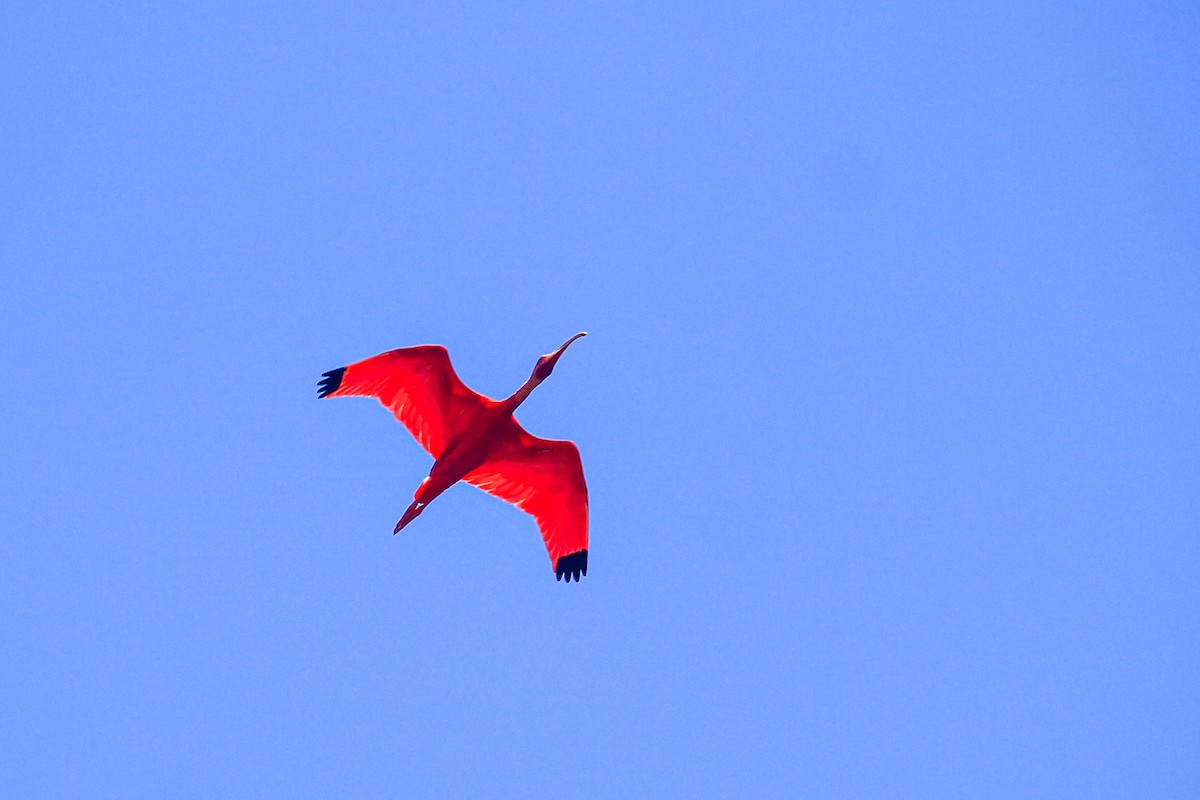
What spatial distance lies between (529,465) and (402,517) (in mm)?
2156

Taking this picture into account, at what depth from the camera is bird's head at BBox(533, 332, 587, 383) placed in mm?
17891

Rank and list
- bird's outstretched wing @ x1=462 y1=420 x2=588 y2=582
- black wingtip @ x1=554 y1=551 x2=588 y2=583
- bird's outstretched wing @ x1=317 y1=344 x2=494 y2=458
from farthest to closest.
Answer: black wingtip @ x1=554 y1=551 x2=588 y2=583 → bird's outstretched wing @ x1=462 y1=420 x2=588 y2=582 → bird's outstretched wing @ x1=317 y1=344 x2=494 y2=458

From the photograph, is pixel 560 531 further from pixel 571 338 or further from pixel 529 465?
pixel 571 338

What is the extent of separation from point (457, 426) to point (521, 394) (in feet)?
3.66

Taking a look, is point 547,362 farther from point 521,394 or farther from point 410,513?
point 410,513

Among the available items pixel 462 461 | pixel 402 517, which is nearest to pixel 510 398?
pixel 462 461

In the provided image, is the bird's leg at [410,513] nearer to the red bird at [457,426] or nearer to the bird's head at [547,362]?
the red bird at [457,426]

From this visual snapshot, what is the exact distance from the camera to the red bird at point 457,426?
1777 centimetres

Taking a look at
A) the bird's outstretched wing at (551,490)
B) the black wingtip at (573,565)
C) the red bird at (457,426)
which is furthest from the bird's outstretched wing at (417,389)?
the black wingtip at (573,565)

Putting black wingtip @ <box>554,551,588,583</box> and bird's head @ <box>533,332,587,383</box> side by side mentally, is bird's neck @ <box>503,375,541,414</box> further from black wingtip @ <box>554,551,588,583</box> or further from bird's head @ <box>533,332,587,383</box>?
black wingtip @ <box>554,551,588,583</box>

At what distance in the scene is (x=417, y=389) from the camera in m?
18.0

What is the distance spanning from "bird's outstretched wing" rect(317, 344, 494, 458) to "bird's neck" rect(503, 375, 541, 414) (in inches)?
12.4

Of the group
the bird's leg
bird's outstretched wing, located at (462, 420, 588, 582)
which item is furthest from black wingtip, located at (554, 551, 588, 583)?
the bird's leg

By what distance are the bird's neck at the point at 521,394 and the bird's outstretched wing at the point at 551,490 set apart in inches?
33.8
